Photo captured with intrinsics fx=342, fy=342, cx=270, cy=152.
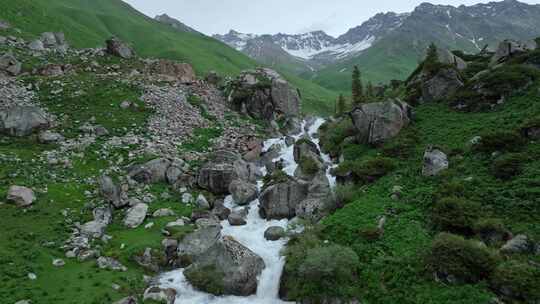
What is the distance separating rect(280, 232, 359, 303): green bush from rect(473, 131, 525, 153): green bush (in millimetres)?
18917

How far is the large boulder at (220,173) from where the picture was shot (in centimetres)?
4709

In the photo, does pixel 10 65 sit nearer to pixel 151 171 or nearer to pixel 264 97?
pixel 151 171

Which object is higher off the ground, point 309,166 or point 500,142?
point 500,142

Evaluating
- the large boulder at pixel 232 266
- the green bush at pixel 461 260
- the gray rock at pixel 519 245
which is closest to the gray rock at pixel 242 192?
the large boulder at pixel 232 266

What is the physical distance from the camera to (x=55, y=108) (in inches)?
2201

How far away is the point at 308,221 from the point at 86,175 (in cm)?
2874

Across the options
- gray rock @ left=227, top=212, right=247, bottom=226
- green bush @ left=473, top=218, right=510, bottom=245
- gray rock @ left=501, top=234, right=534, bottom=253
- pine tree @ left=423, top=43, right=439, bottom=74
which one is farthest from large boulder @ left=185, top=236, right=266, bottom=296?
pine tree @ left=423, top=43, right=439, bottom=74

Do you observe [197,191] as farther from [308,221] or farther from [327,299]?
[327,299]

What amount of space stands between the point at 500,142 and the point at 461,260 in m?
17.0

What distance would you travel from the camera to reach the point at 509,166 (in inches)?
1184

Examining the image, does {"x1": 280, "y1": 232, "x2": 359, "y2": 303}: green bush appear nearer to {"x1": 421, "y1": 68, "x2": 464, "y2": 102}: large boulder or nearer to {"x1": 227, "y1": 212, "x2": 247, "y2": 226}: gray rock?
{"x1": 227, "y1": 212, "x2": 247, "y2": 226}: gray rock

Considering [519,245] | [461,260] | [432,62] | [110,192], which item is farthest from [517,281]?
[432,62]

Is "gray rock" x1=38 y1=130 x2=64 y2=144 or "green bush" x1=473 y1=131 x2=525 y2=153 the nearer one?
"green bush" x1=473 y1=131 x2=525 y2=153

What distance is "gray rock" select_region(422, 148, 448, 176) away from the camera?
34906 millimetres
